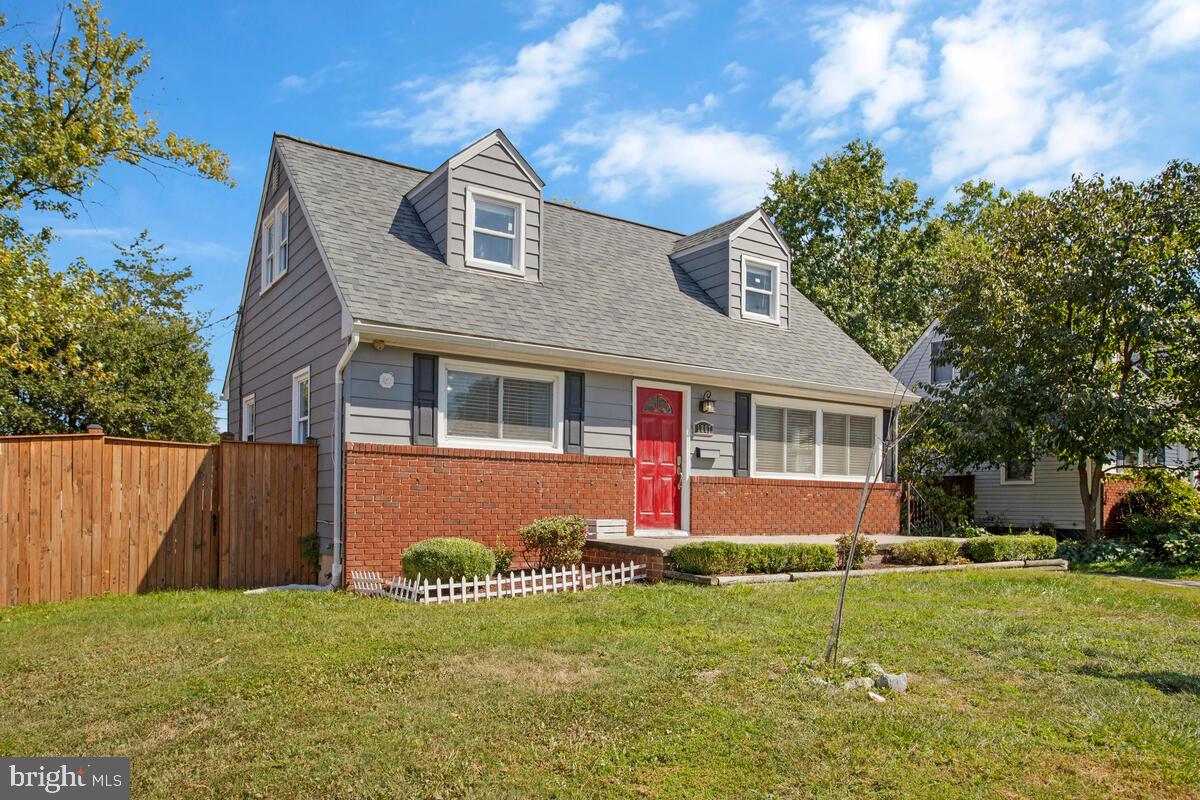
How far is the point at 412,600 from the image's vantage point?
31.1 ft

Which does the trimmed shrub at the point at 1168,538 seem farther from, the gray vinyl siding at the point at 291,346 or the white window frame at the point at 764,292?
the gray vinyl siding at the point at 291,346

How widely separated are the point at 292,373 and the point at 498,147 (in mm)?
4874

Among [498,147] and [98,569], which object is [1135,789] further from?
[498,147]

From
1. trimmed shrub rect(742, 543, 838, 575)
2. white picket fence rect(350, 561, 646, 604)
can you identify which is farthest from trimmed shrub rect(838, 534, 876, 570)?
white picket fence rect(350, 561, 646, 604)

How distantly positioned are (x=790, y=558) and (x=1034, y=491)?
1339 centimetres

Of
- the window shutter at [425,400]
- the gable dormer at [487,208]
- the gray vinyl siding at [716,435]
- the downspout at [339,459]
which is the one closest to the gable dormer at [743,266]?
the gray vinyl siding at [716,435]

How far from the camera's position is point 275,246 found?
14.9m

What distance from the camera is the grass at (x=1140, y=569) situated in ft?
46.1

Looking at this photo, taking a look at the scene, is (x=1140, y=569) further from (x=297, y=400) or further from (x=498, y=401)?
(x=297, y=400)

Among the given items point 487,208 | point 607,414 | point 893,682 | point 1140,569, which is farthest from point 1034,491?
point 893,682

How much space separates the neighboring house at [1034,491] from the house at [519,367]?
18.5 ft

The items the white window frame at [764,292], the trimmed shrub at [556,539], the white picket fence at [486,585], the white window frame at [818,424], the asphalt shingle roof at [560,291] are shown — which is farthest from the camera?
the white window frame at [764,292]

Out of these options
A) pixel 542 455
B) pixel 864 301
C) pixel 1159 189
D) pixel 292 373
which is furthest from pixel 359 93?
pixel 864 301

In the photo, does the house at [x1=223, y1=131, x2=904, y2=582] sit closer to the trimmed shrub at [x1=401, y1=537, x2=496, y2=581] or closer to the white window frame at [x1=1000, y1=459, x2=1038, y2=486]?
the trimmed shrub at [x1=401, y1=537, x2=496, y2=581]
